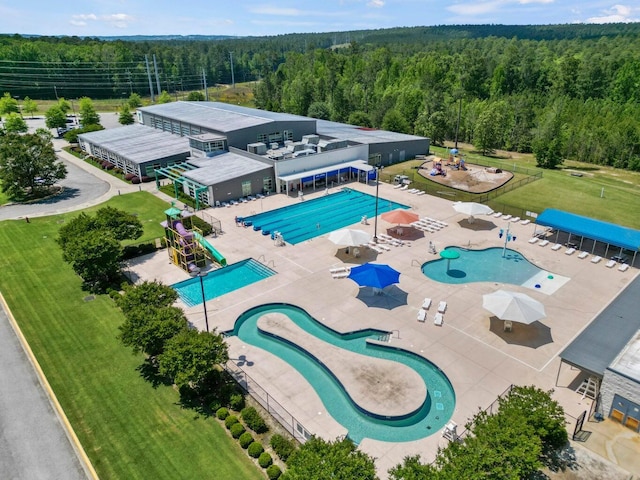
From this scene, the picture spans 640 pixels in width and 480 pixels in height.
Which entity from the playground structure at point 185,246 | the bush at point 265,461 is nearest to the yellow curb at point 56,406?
the bush at point 265,461

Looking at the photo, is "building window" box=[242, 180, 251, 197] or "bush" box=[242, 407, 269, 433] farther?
"building window" box=[242, 180, 251, 197]

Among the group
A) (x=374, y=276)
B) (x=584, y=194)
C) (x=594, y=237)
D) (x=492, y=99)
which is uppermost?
(x=492, y=99)

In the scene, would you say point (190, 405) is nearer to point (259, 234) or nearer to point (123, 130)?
point (259, 234)

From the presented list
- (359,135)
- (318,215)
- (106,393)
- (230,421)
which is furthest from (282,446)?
(359,135)

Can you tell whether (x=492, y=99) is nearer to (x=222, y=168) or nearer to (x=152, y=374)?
(x=222, y=168)

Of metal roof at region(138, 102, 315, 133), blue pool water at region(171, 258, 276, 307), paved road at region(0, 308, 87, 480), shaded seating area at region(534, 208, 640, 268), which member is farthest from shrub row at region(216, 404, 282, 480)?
metal roof at region(138, 102, 315, 133)

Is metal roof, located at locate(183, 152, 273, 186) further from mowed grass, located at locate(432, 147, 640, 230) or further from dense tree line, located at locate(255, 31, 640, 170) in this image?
dense tree line, located at locate(255, 31, 640, 170)

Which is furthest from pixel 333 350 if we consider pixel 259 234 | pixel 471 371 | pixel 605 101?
pixel 605 101
